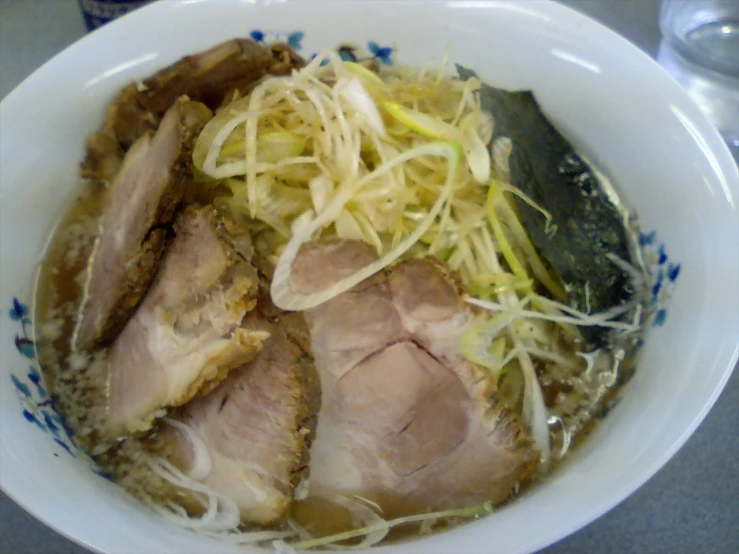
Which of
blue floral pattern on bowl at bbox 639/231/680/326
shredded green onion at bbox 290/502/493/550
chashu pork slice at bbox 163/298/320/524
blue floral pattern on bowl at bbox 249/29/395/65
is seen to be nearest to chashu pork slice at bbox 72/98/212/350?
chashu pork slice at bbox 163/298/320/524

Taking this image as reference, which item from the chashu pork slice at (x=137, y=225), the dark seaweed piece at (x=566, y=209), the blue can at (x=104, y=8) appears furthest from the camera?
the blue can at (x=104, y=8)

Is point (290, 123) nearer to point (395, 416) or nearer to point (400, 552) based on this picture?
point (395, 416)

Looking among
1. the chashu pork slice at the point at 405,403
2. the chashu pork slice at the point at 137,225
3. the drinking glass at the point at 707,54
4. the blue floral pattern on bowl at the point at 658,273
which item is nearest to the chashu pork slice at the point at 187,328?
the chashu pork slice at the point at 137,225

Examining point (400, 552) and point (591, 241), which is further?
point (591, 241)

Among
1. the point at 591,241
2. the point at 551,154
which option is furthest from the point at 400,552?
the point at 551,154

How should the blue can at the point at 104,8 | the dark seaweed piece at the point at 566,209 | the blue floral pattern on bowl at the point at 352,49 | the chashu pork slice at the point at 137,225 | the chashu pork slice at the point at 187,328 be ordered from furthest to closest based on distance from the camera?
the blue can at the point at 104,8 → the blue floral pattern on bowl at the point at 352,49 → the dark seaweed piece at the point at 566,209 → the chashu pork slice at the point at 137,225 → the chashu pork slice at the point at 187,328

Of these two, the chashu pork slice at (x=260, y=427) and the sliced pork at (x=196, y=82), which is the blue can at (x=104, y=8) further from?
the chashu pork slice at (x=260, y=427)
